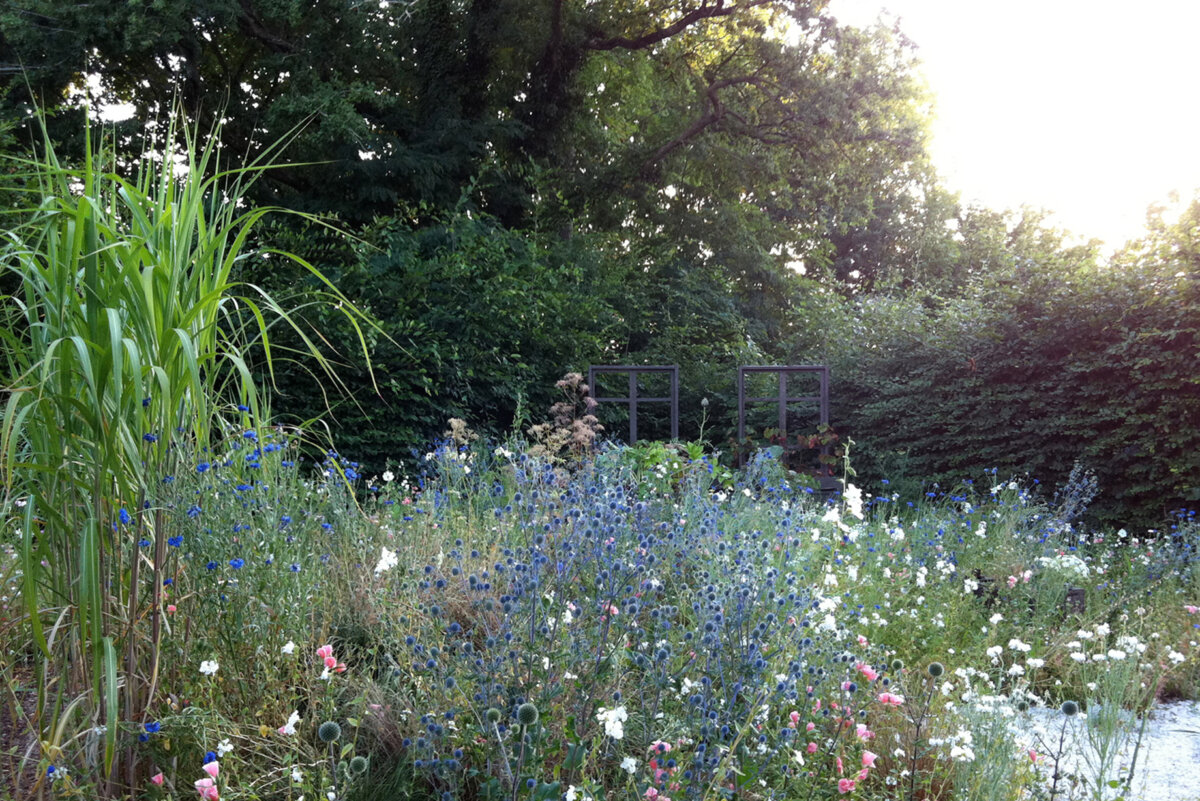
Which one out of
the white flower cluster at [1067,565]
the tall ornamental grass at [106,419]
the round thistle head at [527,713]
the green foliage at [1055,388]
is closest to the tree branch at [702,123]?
the green foliage at [1055,388]

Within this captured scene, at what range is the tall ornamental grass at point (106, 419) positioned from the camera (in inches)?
76.9

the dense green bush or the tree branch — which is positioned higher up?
the tree branch

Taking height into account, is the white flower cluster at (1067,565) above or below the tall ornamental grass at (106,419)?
below

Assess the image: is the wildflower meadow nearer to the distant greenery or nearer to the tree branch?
the distant greenery

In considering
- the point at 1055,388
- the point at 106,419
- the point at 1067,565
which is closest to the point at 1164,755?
the point at 1067,565

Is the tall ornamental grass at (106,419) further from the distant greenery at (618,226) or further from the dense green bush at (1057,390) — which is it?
the dense green bush at (1057,390)

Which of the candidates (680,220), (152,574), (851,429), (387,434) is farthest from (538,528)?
(680,220)

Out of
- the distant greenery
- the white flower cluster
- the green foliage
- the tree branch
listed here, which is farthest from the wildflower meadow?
the tree branch

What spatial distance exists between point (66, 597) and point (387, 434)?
635cm

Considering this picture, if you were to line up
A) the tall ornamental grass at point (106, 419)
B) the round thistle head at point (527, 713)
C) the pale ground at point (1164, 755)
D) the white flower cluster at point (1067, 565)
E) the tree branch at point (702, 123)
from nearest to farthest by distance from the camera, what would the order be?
the round thistle head at point (527, 713)
the tall ornamental grass at point (106, 419)
the pale ground at point (1164, 755)
the white flower cluster at point (1067, 565)
the tree branch at point (702, 123)

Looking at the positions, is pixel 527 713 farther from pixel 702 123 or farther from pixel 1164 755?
pixel 702 123

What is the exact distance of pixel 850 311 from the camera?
1391 cm

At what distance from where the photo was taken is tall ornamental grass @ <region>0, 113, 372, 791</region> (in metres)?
1.95

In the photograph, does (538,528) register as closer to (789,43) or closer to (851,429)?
(851,429)
